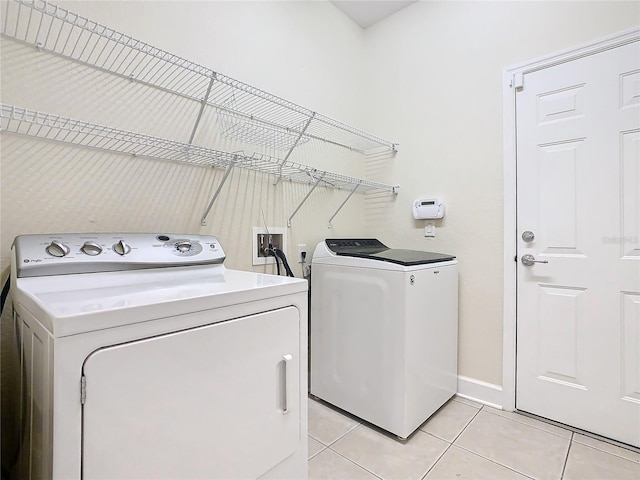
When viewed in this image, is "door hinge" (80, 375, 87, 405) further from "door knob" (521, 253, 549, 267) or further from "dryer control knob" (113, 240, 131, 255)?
"door knob" (521, 253, 549, 267)

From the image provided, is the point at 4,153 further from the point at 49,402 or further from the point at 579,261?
the point at 579,261

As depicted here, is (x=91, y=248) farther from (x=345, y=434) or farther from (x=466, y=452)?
(x=466, y=452)

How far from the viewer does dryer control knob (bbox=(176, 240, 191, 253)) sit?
1329 mm

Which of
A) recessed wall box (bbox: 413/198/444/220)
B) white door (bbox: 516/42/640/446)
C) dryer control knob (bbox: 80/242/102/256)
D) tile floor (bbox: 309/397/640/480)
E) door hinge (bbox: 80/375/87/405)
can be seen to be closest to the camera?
door hinge (bbox: 80/375/87/405)

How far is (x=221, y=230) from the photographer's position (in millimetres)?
1756

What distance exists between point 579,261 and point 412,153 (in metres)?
1.26

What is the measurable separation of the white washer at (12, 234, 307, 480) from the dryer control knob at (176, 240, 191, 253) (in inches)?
3.1

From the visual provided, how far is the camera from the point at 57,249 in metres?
1.04

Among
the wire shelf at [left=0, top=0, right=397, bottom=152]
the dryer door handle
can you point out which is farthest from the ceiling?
the dryer door handle

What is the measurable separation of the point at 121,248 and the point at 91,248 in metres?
0.09

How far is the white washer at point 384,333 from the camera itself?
67.1 inches

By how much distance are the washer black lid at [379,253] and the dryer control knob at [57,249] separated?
132cm

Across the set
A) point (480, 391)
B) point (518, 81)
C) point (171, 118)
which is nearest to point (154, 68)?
point (171, 118)

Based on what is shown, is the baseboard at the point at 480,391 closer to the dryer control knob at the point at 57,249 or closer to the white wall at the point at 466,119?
the white wall at the point at 466,119
